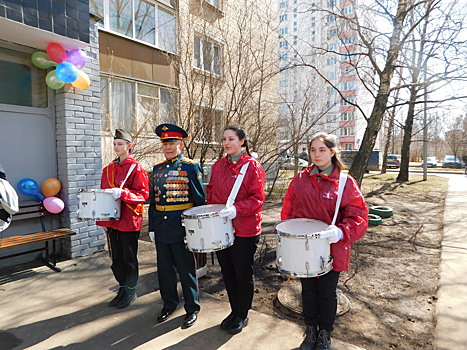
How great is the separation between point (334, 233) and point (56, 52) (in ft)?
14.7

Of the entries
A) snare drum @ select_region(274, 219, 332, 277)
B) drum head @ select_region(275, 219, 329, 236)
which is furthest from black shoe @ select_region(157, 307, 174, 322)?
drum head @ select_region(275, 219, 329, 236)

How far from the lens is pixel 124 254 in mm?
3439

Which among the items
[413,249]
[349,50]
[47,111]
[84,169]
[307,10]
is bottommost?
[413,249]

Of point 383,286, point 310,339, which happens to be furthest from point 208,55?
point 310,339

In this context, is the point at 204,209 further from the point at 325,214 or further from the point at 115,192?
the point at 325,214

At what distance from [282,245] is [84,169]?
12.4ft

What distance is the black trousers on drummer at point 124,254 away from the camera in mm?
3416

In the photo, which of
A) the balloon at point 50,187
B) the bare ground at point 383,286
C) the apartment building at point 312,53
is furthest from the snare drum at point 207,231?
the apartment building at point 312,53

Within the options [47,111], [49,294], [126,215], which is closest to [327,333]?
[126,215]

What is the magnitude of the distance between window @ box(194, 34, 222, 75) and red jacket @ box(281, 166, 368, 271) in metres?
5.21

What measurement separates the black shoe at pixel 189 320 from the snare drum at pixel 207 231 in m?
0.86

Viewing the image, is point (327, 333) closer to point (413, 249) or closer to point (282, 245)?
point (282, 245)

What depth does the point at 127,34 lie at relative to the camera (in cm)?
1010

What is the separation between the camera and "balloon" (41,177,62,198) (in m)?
4.59
